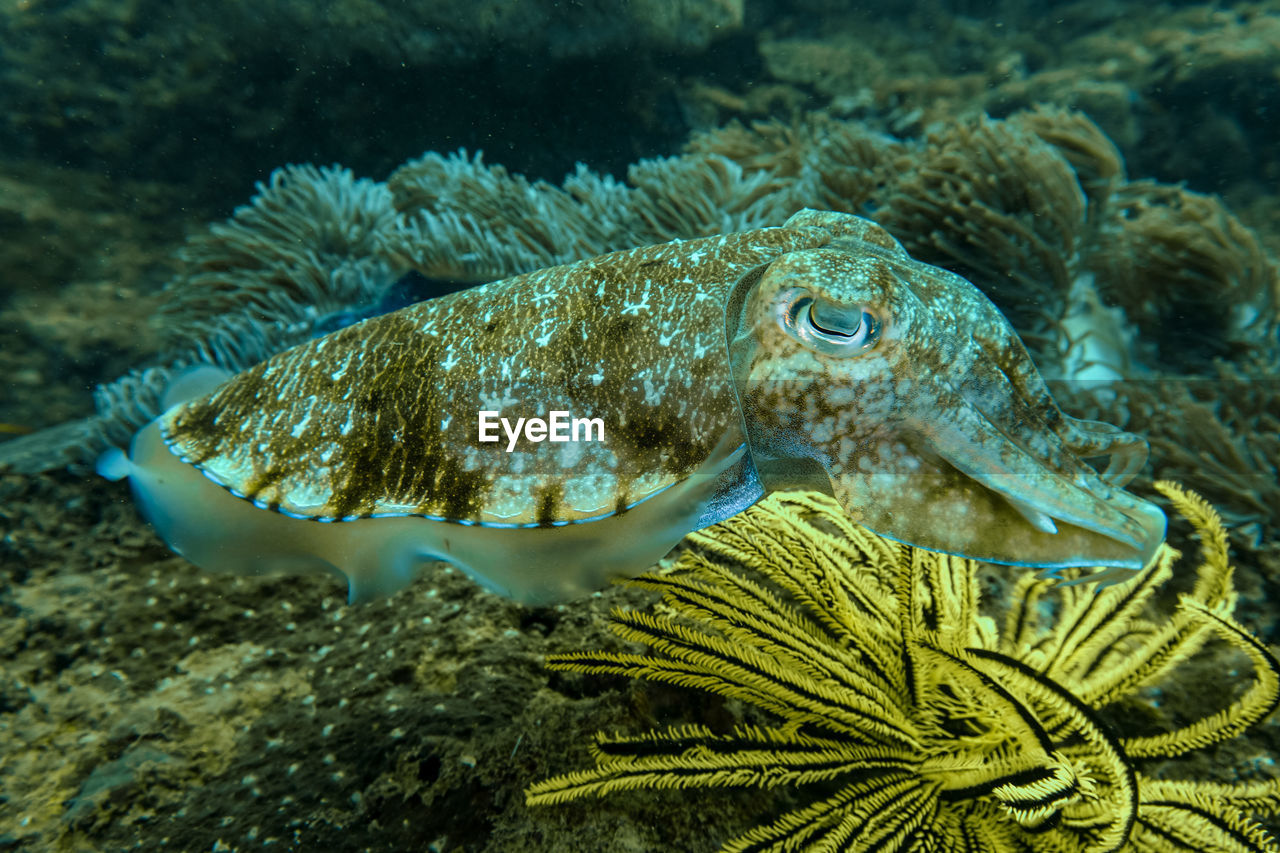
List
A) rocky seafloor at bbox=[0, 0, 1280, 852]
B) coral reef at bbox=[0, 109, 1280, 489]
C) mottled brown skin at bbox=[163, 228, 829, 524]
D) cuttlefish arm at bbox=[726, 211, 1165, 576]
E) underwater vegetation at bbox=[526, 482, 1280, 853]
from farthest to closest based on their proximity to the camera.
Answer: coral reef at bbox=[0, 109, 1280, 489] < rocky seafloor at bbox=[0, 0, 1280, 852] < mottled brown skin at bbox=[163, 228, 829, 524] < underwater vegetation at bbox=[526, 482, 1280, 853] < cuttlefish arm at bbox=[726, 211, 1165, 576]

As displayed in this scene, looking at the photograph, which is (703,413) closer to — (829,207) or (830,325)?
(830,325)

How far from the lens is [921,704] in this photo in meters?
1.75

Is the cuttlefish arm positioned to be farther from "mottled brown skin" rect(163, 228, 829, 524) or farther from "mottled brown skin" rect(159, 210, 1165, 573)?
"mottled brown skin" rect(163, 228, 829, 524)

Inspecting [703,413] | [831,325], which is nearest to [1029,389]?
[831,325]

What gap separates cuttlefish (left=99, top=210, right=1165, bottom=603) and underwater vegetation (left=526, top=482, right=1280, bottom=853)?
40cm

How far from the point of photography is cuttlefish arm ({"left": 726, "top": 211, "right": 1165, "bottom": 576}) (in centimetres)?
132

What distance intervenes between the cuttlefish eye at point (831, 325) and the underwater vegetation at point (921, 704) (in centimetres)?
80

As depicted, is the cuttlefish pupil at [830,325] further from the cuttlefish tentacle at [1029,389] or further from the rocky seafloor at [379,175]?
the rocky seafloor at [379,175]

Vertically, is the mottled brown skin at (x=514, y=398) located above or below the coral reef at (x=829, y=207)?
below

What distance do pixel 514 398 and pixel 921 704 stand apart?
1.50 meters

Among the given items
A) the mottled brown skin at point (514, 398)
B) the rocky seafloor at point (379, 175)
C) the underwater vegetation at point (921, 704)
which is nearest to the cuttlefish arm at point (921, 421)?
the mottled brown skin at point (514, 398)

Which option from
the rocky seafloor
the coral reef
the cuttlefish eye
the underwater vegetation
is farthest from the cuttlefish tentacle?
the coral reef

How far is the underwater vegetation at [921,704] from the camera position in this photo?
1447 millimetres

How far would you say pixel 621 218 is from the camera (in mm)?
4578
